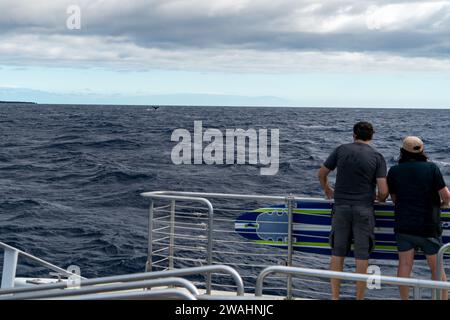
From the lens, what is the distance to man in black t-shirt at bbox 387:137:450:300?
584 centimetres

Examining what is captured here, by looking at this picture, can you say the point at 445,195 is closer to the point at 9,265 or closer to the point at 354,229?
the point at 354,229

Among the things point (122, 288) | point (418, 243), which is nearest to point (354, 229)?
point (418, 243)

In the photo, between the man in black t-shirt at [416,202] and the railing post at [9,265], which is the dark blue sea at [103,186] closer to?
the man in black t-shirt at [416,202]

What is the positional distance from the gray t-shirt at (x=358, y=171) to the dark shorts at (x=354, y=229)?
0.25 ft

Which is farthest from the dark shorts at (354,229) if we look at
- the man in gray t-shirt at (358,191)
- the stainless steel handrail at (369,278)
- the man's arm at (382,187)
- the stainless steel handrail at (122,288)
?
the stainless steel handrail at (122,288)

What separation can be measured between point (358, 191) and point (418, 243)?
66 cm

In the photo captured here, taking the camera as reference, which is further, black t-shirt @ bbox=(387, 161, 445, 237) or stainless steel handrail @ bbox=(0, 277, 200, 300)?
black t-shirt @ bbox=(387, 161, 445, 237)

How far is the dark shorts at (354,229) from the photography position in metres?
5.98

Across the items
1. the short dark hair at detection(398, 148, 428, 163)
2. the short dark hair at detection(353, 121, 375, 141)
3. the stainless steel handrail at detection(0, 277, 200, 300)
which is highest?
the short dark hair at detection(353, 121, 375, 141)

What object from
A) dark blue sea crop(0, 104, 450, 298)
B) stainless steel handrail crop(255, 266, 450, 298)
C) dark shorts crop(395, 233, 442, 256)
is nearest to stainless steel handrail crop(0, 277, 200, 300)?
stainless steel handrail crop(255, 266, 450, 298)

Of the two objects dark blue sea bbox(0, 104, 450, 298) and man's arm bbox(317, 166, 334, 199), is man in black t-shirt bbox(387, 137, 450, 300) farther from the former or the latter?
dark blue sea bbox(0, 104, 450, 298)

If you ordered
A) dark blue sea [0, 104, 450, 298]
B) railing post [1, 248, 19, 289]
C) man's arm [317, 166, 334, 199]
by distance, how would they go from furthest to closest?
dark blue sea [0, 104, 450, 298] → railing post [1, 248, 19, 289] → man's arm [317, 166, 334, 199]
